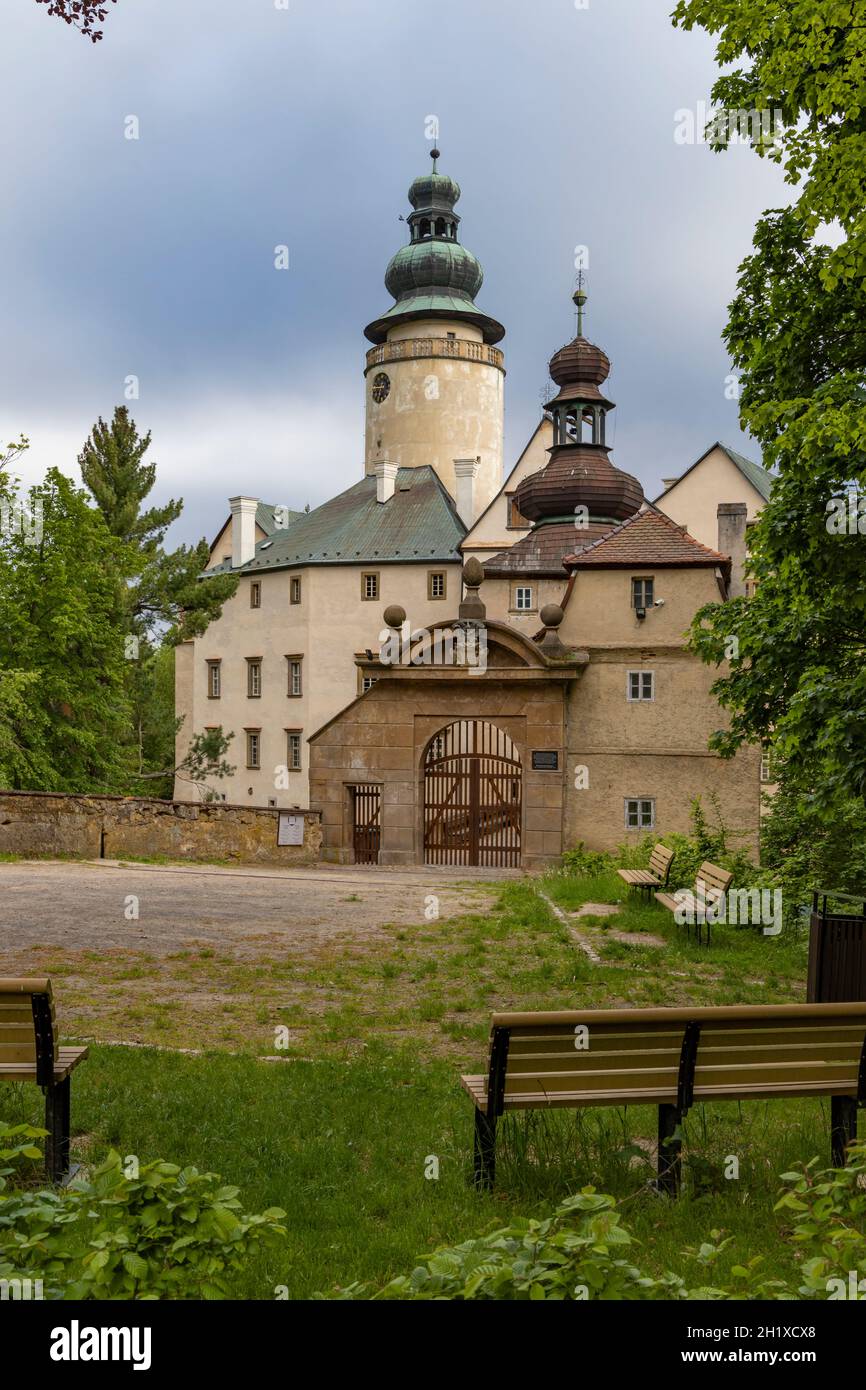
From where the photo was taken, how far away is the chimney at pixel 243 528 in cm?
5162

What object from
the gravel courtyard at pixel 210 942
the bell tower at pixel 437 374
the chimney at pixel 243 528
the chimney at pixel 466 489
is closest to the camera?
the gravel courtyard at pixel 210 942

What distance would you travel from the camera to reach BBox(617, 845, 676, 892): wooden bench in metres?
16.9

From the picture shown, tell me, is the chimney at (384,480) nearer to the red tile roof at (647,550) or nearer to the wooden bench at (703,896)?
the red tile roof at (647,550)

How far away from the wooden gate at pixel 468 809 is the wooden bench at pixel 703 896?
10.8 m

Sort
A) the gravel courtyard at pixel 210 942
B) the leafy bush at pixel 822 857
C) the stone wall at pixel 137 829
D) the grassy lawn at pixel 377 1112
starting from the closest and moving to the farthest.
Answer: the grassy lawn at pixel 377 1112, the gravel courtyard at pixel 210 942, the leafy bush at pixel 822 857, the stone wall at pixel 137 829

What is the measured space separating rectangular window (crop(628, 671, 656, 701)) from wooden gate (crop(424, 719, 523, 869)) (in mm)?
2977

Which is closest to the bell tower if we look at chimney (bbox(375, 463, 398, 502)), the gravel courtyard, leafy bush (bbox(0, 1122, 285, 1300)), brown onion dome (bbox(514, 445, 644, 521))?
chimney (bbox(375, 463, 398, 502))

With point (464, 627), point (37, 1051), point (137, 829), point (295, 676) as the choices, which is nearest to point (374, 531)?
point (295, 676)

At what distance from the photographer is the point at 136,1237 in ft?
11.4

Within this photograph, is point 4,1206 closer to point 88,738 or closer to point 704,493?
point 88,738

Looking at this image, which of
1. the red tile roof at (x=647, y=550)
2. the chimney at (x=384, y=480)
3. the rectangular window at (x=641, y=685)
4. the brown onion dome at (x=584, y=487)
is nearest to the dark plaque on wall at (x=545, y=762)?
the rectangular window at (x=641, y=685)

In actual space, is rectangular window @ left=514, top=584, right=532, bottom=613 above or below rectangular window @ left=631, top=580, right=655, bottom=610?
above

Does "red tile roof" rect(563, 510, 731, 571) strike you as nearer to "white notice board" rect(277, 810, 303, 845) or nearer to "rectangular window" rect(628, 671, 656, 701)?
"rectangular window" rect(628, 671, 656, 701)

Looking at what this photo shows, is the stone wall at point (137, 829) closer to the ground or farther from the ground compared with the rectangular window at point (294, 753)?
closer to the ground
